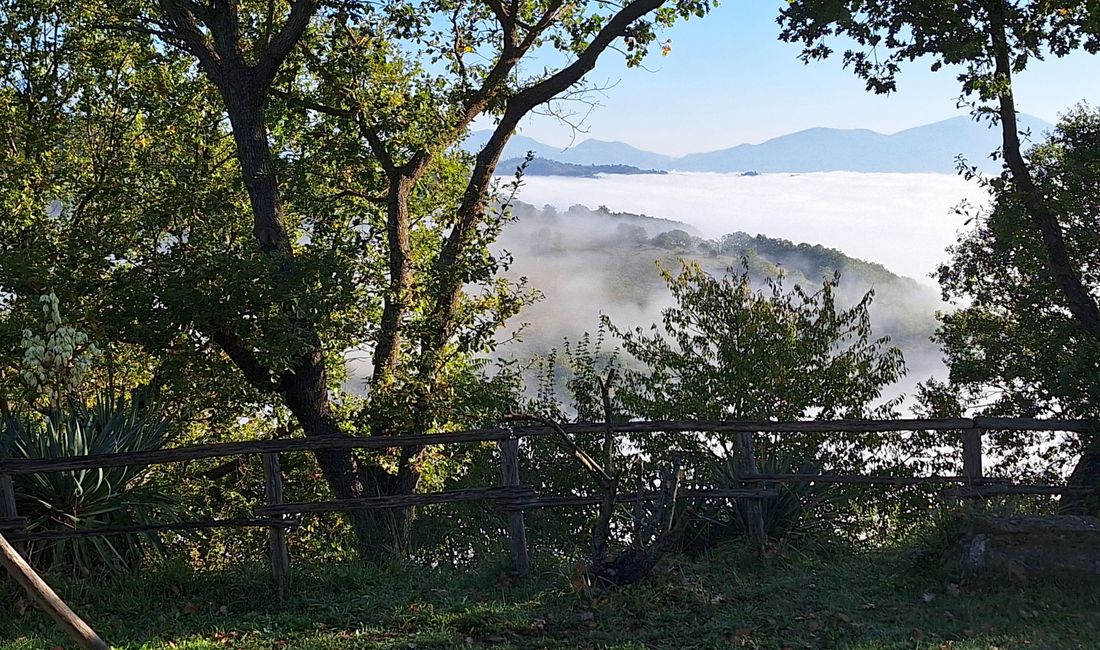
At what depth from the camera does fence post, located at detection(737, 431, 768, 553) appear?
845cm

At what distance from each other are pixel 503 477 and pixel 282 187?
753cm

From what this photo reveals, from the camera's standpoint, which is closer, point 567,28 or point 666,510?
point 666,510

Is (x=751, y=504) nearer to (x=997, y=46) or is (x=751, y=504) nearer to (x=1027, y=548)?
(x=1027, y=548)

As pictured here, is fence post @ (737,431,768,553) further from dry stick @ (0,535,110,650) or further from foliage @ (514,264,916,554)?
dry stick @ (0,535,110,650)

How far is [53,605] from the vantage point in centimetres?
417

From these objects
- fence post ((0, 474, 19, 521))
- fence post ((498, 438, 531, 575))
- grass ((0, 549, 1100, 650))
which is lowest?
grass ((0, 549, 1100, 650))

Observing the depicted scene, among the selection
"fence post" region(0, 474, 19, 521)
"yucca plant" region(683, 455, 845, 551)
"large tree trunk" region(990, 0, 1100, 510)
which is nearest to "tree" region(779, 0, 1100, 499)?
"large tree trunk" region(990, 0, 1100, 510)

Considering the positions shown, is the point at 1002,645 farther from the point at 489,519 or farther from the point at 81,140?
the point at 81,140

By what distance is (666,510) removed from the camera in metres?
8.11

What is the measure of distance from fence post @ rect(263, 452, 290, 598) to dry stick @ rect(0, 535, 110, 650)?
3.27 m

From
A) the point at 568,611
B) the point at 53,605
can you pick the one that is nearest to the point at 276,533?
the point at 568,611

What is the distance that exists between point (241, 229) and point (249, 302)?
3234 mm

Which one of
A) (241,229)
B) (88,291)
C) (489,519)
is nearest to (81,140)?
(241,229)

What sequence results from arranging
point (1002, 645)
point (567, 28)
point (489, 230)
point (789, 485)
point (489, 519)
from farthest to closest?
point (567, 28), point (489, 230), point (489, 519), point (789, 485), point (1002, 645)
